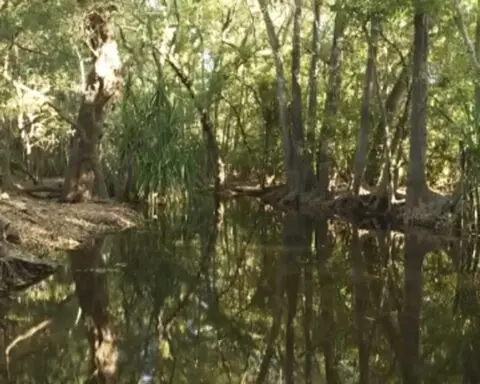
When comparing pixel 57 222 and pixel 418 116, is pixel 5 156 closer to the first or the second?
pixel 57 222

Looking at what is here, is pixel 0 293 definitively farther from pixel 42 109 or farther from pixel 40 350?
pixel 42 109

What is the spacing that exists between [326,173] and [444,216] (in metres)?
7.65

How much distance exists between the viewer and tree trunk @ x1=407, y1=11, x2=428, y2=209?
60.0 ft

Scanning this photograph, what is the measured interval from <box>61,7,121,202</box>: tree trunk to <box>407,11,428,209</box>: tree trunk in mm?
7343

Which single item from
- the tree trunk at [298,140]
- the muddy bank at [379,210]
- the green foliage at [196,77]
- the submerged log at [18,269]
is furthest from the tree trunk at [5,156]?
the submerged log at [18,269]

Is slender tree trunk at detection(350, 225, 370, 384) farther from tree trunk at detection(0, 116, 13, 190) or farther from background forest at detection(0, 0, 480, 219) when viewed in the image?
tree trunk at detection(0, 116, 13, 190)

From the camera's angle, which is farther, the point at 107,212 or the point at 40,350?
the point at 107,212

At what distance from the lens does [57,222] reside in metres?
14.0

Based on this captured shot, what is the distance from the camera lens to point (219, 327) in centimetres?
816

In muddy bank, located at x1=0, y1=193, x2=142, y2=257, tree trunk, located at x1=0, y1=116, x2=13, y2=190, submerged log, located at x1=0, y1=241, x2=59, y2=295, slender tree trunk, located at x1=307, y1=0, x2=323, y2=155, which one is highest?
slender tree trunk, located at x1=307, y1=0, x2=323, y2=155

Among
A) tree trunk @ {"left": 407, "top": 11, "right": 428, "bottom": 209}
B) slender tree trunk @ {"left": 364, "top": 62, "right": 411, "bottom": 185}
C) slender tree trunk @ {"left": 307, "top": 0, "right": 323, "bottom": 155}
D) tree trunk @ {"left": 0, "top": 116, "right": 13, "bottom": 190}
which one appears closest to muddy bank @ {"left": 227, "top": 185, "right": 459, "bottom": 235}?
tree trunk @ {"left": 407, "top": 11, "right": 428, "bottom": 209}

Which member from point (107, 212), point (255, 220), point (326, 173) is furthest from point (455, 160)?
point (107, 212)

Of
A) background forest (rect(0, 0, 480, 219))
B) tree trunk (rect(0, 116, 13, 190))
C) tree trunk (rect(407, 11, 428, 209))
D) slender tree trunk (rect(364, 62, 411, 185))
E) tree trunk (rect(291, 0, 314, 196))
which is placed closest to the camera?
background forest (rect(0, 0, 480, 219))

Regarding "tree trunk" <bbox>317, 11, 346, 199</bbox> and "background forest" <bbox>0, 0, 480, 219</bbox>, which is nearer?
"background forest" <bbox>0, 0, 480, 219</bbox>
